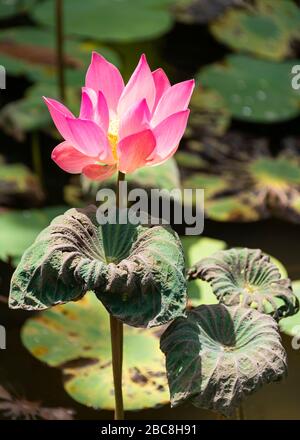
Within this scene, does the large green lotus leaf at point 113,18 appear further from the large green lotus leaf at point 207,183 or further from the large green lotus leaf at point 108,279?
the large green lotus leaf at point 108,279

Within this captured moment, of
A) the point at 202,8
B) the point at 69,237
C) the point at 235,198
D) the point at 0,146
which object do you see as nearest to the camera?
the point at 69,237

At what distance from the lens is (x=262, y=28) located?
323cm

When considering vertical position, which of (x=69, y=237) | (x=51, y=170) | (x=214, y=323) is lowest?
(x=51, y=170)

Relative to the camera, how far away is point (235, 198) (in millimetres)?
2475

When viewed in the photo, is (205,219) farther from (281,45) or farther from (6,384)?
(281,45)

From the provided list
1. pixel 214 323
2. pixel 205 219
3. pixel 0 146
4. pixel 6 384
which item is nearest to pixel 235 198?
pixel 205 219

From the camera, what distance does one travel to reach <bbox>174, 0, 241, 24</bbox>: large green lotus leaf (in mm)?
3324

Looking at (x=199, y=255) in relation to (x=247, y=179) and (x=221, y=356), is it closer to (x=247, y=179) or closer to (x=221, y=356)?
(x=247, y=179)

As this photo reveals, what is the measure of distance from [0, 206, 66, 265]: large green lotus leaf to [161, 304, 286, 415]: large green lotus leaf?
832 millimetres

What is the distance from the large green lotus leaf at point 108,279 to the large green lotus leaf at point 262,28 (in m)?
1.92

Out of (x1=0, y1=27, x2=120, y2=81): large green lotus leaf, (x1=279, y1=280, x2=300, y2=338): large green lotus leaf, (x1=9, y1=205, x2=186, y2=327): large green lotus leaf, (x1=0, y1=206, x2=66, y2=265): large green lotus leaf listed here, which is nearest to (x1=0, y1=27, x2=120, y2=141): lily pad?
(x1=0, y1=27, x2=120, y2=81): large green lotus leaf

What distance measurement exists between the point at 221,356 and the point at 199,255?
2.71 feet

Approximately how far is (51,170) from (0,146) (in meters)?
0.18

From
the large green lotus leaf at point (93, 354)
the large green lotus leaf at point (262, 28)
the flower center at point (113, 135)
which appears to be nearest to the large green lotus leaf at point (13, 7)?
the large green lotus leaf at point (262, 28)
